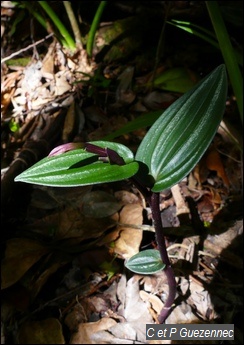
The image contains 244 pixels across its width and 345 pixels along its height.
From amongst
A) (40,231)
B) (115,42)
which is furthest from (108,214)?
(115,42)

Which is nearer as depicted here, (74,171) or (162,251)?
(74,171)

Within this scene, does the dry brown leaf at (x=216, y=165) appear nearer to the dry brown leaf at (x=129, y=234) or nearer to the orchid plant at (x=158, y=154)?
the dry brown leaf at (x=129, y=234)

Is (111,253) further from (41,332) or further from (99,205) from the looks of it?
(41,332)

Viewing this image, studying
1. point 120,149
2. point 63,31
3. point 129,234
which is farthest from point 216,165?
point 63,31

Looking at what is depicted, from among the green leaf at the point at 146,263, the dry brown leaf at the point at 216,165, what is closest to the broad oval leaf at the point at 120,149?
the green leaf at the point at 146,263

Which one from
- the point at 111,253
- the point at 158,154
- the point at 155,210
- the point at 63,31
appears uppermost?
the point at 63,31

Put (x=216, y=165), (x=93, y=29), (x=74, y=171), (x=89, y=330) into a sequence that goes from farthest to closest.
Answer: (x=93, y=29) → (x=216, y=165) → (x=89, y=330) → (x=74, y=171)
